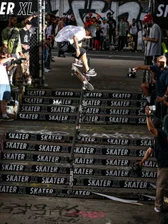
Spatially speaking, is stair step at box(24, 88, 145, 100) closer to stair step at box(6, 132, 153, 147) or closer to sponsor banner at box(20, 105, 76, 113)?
sponsor banner at box(20, 105, 76, 113)

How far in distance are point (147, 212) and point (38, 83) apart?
6.29m

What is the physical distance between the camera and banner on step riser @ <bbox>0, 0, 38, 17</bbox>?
1470 cm

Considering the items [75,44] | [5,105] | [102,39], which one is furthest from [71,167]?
[102,39]

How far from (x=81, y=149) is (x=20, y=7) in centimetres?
491

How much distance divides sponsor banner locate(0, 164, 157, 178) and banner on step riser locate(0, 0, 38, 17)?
4.97 meters

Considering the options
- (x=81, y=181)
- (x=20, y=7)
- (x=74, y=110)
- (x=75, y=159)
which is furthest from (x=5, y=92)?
(x=81, y=181)

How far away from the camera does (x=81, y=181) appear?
11.5 metres

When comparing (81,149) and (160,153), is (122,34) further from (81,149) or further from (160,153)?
(160,153)

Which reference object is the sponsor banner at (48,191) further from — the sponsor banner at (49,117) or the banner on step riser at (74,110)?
the banner on step riser at (74,110)

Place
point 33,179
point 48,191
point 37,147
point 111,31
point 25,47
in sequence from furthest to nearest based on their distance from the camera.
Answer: point 111,31 < point 25,47 < point 37,147 < point 33,179 < point 48,191

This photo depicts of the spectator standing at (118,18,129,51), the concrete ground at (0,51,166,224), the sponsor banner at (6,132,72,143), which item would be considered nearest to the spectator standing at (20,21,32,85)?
the concrete ground at (0,51,166,224)

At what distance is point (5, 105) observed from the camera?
1345 cm

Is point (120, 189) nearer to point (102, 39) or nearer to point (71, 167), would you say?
point (71, 167)

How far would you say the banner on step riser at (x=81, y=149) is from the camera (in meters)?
12.1
